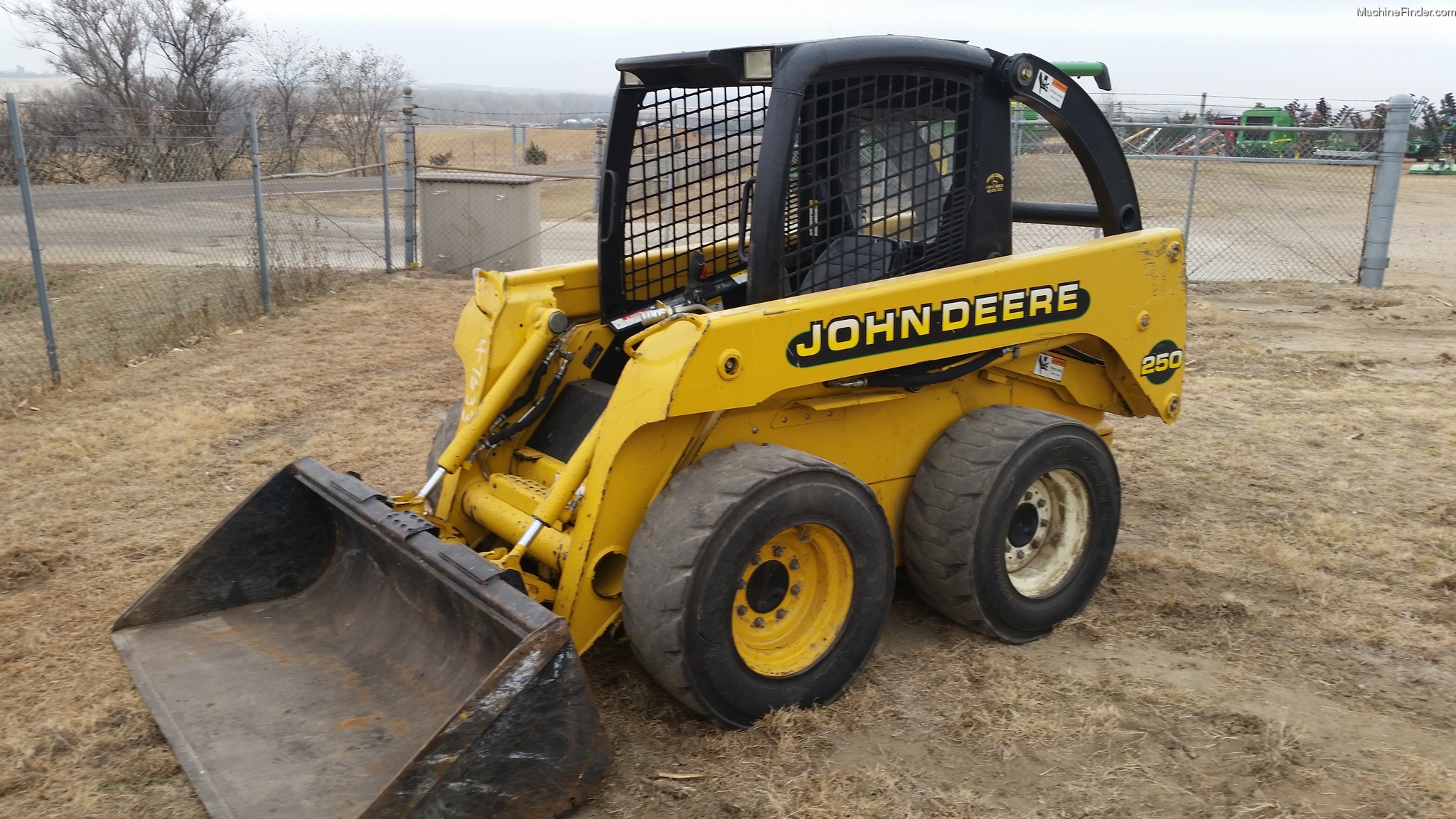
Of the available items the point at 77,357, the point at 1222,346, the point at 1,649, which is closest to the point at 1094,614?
the point at 1,649

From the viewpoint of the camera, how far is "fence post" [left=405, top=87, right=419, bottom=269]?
1188 cm

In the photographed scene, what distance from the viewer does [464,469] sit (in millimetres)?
4117

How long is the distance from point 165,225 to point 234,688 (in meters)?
10.5

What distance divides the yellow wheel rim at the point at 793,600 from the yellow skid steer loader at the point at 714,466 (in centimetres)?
1

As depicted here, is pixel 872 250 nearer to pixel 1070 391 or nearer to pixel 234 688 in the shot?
pixel 1070 391

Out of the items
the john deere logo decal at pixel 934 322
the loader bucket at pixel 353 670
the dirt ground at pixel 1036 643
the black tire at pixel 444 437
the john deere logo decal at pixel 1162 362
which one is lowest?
the dirt ground at pixel 1036 643

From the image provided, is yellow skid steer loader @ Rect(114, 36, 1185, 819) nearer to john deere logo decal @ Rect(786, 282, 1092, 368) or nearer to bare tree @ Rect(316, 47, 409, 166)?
john deere logo decal @ Rect(786, 282, 1092, 368)

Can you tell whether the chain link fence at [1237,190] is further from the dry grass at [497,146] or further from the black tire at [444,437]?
the dry grass at [497,146]

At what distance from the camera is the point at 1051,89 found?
13.6 ft

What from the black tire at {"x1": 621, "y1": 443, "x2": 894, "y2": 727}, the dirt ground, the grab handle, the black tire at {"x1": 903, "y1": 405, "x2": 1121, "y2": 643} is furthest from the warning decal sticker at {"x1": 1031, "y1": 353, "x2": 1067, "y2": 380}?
the grab handle

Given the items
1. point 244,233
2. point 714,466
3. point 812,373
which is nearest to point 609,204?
point 812,373

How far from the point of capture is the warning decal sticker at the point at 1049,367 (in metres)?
4.42

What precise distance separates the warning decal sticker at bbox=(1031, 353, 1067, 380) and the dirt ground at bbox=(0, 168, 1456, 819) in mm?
929

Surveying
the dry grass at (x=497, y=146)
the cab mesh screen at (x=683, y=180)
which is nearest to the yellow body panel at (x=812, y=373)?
the cab mesh screen at (x=683, y=180)
